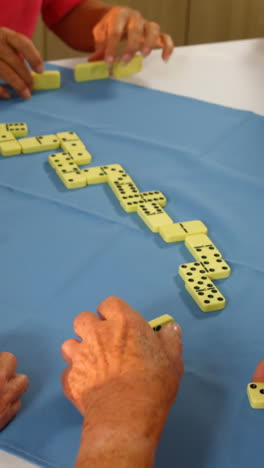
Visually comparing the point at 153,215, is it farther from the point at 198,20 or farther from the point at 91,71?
the point at 198,20

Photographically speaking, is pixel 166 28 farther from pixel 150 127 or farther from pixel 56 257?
pixel 56 257

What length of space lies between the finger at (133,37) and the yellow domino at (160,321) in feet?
3.84

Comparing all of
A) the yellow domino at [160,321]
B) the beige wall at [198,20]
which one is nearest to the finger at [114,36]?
the yellow domino at [160,321]

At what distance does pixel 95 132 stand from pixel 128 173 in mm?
230

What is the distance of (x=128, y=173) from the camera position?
4.78 feet

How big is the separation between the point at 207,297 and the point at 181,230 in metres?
0.22

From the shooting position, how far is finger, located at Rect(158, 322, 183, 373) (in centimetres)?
85

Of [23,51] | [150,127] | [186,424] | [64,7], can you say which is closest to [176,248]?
[186,424]

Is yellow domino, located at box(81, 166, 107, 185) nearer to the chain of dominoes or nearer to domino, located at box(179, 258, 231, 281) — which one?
the chain of dominoes

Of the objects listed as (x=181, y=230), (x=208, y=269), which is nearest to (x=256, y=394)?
(x=208, y=269)

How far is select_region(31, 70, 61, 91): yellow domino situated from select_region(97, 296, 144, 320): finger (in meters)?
1.10

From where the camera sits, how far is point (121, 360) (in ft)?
2.64

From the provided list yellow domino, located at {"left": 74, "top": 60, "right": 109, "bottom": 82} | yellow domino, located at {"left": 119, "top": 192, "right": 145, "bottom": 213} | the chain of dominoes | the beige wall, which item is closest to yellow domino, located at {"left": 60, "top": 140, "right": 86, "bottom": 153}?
the chain of dominoes

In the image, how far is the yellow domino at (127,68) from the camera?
1962 mm
